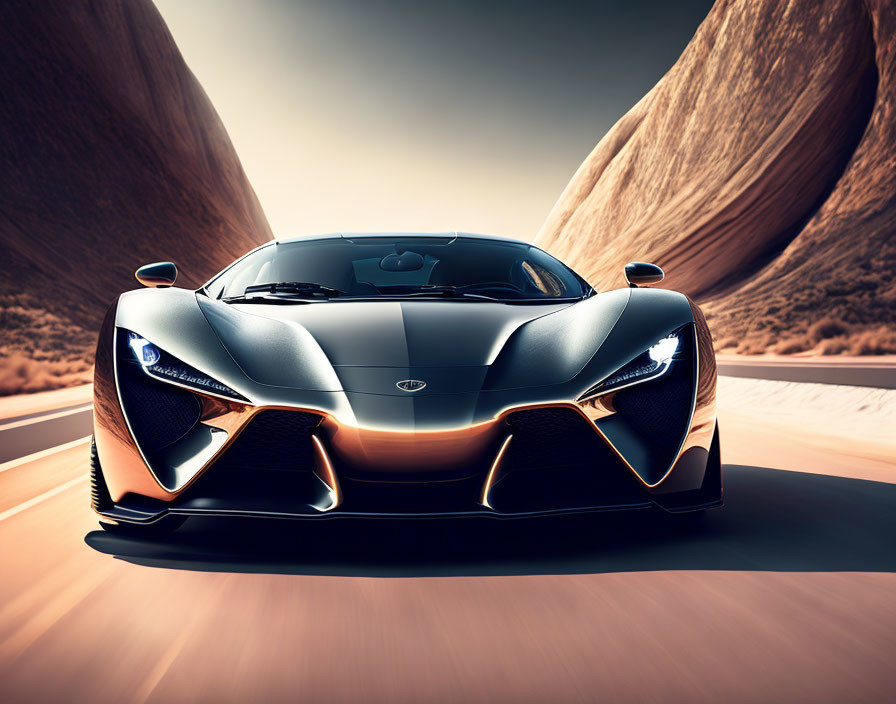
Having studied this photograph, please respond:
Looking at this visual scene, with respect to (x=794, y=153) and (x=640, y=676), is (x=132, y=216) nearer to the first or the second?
(x=794, y=153)

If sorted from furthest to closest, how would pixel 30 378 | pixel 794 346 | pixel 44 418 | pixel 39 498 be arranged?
pixel 794 346
pixel 30 378
pixel 44 418
pixel 39 498

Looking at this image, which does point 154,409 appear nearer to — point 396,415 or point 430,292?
point 396,415

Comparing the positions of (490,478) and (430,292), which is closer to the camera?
(490,478)

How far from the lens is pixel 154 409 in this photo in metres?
3.12

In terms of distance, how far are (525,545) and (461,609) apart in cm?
71

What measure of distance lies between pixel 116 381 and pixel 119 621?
0.91m

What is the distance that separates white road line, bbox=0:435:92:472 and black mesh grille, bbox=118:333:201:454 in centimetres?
293

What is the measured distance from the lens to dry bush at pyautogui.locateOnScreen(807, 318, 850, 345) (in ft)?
87.7

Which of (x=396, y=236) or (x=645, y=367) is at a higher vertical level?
(x=396, y=236)

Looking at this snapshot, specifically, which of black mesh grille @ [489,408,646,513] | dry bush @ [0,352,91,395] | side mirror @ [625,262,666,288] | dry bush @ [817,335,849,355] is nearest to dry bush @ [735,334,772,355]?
dry bush @ [817,335,849,355]

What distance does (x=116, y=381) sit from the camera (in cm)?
318

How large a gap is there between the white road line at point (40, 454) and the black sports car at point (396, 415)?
8.85 feet

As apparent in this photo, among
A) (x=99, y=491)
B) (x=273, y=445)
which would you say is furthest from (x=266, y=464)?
(x=99, y=491)

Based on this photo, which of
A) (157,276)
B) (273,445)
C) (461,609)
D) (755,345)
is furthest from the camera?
(755,345)
